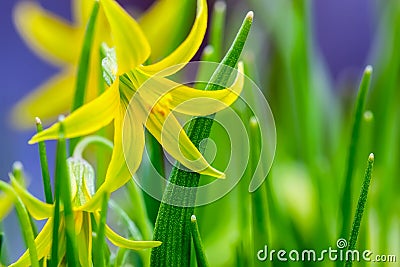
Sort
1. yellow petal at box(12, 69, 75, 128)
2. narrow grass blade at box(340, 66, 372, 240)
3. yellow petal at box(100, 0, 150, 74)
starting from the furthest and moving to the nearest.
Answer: yellow petal at box(12, 69, 75, 128), narrow grass blade at box(340, 66, 372, 240), yellow petal at box(100, 0, 150, 74)

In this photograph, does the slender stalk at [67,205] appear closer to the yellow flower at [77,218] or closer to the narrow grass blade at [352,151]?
the yellow flower at [77,218]

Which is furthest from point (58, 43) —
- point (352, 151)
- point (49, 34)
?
point (352, 151)

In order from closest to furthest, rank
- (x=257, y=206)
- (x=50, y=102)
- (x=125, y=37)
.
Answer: (x=125, y=37), (x=257, y=206), (x=50, y=102)

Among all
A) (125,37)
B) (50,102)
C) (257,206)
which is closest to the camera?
(125,37)

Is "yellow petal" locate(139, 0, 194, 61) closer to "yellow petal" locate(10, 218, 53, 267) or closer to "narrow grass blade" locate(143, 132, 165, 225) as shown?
"narrow grass blade" locate(143, 132, 165, 225)

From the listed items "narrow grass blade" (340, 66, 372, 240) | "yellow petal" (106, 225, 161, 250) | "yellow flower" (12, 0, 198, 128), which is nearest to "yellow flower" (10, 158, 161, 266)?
"yellow petal" (106, 225, 161, 250)

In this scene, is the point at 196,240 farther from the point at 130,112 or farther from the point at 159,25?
the point at 159,25

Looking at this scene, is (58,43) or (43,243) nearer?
(43,243)
